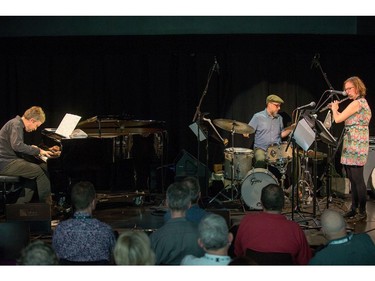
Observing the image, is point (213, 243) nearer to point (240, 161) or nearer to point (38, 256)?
point (38, 256)

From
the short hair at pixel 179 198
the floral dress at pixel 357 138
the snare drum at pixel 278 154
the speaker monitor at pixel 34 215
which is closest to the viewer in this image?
the short hair at pixel 179 198

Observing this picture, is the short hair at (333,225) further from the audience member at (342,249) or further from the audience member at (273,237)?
the audience member at (273,237)

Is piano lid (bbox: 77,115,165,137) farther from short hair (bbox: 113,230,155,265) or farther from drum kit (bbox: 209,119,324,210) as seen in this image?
short hair (bbox: 113,230,155,265)

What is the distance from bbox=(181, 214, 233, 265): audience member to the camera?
362cm

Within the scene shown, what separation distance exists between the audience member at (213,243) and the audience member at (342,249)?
25.2 inches

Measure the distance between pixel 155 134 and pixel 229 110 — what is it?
72.7 inches

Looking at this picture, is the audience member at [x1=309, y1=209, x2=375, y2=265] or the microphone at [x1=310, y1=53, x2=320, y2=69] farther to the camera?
the microphone at [x1=310, y1=53, x2=320, y2=69]

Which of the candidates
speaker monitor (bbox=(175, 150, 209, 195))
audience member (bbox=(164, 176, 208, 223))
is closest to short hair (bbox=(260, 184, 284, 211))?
audience member (bbox=(164, 176, 208, 223))

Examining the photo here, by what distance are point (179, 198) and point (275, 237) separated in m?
0.72

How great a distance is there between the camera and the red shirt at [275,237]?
Result: 13.8 feet

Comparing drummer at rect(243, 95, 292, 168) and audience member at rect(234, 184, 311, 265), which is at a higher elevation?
drummer at rect(243, 95, 292, 168)

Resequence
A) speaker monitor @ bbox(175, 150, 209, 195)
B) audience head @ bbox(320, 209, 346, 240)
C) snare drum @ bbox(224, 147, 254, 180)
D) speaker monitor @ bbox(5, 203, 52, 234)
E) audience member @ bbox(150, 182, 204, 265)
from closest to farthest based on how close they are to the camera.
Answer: audience head @ bbox(320, 209, 346, 240) < audience member @ bbox(150, 182, 204, 265) < speaker monitor @ bbox(5, 203, 52, 234) < snare drum @ bbox(224, 147, 254, 180) < speaker monitor @ bbox(175, 150, 209, 195)

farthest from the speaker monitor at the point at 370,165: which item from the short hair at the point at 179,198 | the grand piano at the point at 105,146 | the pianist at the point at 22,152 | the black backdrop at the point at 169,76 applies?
the short hair at the point at 179,198

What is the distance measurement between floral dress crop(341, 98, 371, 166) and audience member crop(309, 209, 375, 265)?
3.32 m
